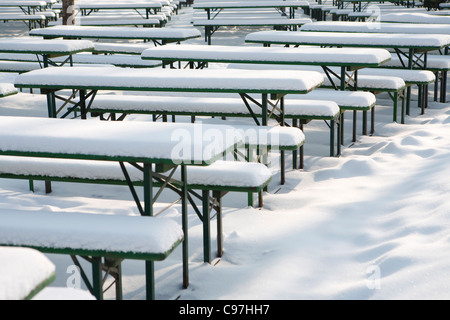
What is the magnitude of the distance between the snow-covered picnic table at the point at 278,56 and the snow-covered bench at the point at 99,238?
4.49 meters

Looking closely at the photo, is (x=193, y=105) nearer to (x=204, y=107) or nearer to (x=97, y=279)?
(x=204, y=107)

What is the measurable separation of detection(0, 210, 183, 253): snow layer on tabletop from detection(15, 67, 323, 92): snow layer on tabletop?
270 cm

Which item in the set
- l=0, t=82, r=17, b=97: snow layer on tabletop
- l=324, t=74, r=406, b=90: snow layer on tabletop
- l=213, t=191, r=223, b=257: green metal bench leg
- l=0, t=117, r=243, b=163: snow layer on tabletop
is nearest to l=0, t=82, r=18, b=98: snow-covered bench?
l=0, t=82, r=17, b=97: snow layer on tabletop

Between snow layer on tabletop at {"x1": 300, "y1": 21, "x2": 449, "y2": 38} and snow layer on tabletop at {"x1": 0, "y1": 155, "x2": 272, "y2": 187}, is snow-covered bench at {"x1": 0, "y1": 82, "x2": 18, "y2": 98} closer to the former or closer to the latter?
snow layer on tabletop at {"x1": 0, "y1": 155, "x2": 272, "y2": 187}

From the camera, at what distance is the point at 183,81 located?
7199mm

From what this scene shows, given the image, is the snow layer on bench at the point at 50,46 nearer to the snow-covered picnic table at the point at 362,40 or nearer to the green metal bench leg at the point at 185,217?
the snow-covered picnic table at the point at 362,40

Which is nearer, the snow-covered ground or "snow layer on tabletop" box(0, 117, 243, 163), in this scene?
"snow layer on tabletop" box(0, 117, 243, 163)

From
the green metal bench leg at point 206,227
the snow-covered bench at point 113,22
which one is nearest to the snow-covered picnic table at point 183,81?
the green metal bench leg at point 206,227

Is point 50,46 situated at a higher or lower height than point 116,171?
higher

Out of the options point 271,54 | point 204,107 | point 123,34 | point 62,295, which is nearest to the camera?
point 62,295

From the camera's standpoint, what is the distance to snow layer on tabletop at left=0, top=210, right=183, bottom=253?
4305 millimetres

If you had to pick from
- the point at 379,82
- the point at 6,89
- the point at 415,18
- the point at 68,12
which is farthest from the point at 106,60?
the point at 415,18

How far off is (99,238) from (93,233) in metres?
0.08
